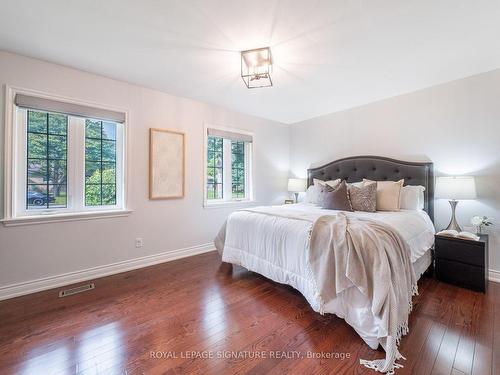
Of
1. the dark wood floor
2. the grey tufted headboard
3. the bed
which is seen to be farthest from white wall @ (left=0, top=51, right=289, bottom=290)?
the grey tufted headboard

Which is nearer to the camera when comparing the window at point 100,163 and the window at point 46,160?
the window at point 46,160

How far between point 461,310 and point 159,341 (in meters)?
2.47

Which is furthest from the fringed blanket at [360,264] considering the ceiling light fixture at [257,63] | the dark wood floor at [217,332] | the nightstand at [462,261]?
the ceiling light fixture at [257,63]

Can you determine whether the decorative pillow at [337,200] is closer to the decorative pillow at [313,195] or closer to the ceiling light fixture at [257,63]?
the decorative pillow at [313,195]

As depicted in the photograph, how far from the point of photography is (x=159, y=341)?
5.39ft

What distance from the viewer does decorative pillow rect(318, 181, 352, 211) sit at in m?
2.96

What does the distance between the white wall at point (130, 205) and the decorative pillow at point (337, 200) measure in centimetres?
154

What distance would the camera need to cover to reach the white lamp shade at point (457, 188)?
2.50m

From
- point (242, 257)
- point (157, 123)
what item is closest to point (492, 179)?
point (242, 257)

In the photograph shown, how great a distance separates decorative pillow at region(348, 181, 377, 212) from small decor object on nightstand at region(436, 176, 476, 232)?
0.67 m

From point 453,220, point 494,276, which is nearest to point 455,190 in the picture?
point 453,220

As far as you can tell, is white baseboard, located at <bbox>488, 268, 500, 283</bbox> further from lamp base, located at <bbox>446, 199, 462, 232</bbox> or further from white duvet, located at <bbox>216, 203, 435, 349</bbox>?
white duvet, located at <bbox>216, 203, 435, 349</bbox>

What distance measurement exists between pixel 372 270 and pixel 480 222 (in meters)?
1.93

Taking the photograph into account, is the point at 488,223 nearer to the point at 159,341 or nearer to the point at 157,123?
the point at 159,341
